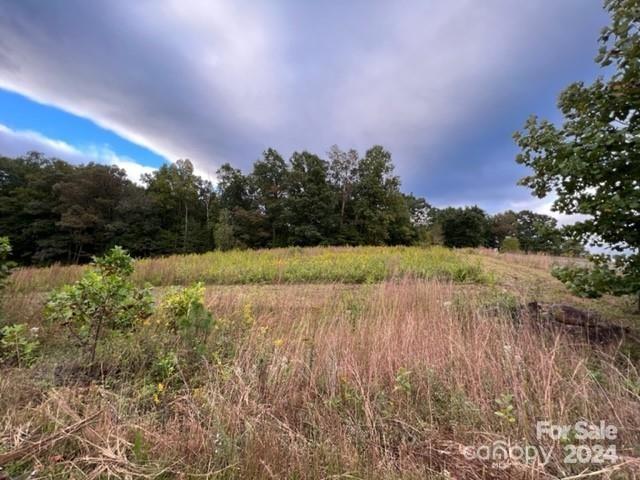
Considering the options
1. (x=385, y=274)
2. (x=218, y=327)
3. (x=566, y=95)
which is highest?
(x=566, y=95)

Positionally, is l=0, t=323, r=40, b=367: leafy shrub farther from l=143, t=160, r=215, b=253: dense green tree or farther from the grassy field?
l=143, t=160, r=215, b=253: dense green tree

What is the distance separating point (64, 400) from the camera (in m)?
1.64

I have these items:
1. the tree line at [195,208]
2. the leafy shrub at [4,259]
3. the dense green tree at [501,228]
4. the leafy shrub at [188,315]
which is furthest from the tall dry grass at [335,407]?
the dense green tree at [501,228]

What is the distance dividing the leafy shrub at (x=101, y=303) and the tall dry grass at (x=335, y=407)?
27 centimetres

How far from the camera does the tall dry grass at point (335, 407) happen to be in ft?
4.15

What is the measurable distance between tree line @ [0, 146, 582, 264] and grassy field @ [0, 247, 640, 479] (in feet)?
86.9

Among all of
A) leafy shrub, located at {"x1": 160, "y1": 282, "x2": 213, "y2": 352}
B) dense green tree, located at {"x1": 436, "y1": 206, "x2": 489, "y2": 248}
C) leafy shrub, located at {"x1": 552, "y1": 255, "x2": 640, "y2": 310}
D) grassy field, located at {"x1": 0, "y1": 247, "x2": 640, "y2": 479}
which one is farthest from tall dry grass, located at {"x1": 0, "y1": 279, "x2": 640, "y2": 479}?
dense green tree, located at {"x1": 436, "y1": 206, "x2": 489, "y2": 248}

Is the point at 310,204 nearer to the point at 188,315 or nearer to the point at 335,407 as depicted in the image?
the point at 188,315

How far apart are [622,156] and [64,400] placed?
4412mm

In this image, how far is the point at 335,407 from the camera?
1.70 meters

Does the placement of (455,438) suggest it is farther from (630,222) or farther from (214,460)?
(630,222)

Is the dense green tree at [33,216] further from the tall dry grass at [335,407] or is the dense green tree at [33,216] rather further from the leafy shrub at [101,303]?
the tall dry grass at [335,407]

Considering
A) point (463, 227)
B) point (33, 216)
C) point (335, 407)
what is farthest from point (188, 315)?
point (463, 227)

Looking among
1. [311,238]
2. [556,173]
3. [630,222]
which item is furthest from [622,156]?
[311,238]
